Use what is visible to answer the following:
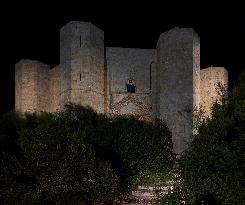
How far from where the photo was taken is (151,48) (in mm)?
29750

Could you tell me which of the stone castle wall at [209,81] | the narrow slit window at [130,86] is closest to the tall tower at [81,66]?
the narrow slit window at [130,86]

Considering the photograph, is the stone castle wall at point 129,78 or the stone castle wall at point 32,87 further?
the stone castle wall at point 32,87

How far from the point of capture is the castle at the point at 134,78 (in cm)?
2616

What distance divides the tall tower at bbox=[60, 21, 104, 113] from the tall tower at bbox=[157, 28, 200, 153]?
3.58 meters

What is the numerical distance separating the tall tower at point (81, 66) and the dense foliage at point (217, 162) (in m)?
18.1

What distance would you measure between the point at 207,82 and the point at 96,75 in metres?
6.54

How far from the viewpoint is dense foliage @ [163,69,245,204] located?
25.4 feet

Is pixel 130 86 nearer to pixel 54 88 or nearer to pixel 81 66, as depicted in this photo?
pixel 81 66

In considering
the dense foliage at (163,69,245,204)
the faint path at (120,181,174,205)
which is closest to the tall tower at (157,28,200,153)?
the faint path at (120,181,174,205)

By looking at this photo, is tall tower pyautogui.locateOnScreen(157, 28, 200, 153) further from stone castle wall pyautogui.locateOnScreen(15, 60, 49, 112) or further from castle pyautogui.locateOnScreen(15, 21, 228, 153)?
stone castle wall pyautogui.locateOnScreen(15, 60, 49, 112)

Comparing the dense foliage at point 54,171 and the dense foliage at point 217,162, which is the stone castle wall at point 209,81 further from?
the dense foliage at point 217,162

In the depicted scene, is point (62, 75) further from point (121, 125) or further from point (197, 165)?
point (197, 165)

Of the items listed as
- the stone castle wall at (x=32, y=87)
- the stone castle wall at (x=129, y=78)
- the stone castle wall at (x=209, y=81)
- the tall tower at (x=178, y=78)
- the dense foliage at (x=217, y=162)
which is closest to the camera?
the dense foliage at (x=217, y=162)

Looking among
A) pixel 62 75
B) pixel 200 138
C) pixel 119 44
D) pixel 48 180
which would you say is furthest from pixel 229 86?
pixel 200 138
